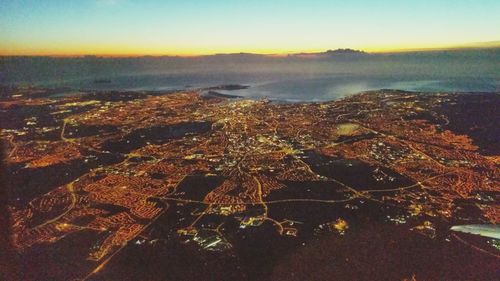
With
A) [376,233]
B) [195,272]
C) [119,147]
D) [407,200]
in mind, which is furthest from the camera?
[119,147]

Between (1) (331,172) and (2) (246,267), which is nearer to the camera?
(2) (246,267)

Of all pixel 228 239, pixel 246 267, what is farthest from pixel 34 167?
pixel 246 267

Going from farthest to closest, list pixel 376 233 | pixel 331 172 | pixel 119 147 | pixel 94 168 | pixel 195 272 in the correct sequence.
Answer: pixel 119 147 < pixel 94 168 < pixel 331 172 < pixel 376 233 < pixel 195 272

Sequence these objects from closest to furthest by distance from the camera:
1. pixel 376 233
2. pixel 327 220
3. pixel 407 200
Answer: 1. pixel 376 233
2. pixel 327 220
3. pixel 407 200

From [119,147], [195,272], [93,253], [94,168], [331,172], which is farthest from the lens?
[119,147]

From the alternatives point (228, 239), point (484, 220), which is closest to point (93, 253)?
point (228, 239)

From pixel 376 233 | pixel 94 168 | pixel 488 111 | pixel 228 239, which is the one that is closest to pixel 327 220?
pixel 376 233

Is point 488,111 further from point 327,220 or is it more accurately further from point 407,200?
point 327,220

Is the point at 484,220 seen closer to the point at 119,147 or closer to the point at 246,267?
the point at 246,267

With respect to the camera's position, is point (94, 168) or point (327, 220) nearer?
point (327, 220)
